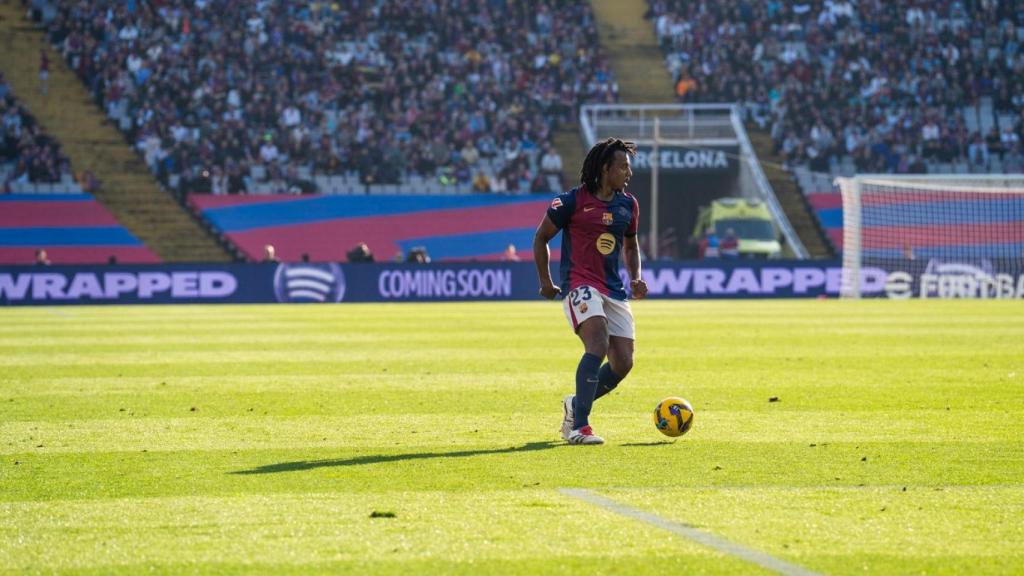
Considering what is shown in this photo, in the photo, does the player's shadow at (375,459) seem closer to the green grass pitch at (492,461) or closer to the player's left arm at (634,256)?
the green grass pitch at (492,461)

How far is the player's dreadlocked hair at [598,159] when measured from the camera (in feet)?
34.0

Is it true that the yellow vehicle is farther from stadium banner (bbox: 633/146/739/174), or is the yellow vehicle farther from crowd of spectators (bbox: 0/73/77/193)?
crowd of spectators (bbox: 0/73/77/193)

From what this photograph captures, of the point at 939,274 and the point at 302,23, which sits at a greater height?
the point at 302,23

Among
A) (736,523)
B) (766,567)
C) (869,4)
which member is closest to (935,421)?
(736,523)

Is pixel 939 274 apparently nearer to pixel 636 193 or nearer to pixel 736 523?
pixel 636 193

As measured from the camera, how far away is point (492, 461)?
9.31 metres

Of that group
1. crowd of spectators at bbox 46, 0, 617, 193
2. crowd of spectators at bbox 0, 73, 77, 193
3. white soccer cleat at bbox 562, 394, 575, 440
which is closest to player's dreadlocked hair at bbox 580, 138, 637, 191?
white soccer cleat at bbox 562, 394, 575, 440

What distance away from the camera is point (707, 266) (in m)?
42.4

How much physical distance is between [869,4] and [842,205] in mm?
10436

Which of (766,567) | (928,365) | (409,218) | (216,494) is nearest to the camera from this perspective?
(766,567)

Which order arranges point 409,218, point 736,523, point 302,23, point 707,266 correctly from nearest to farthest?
point 736,523, point 707,266, point 409,218, point 302,23

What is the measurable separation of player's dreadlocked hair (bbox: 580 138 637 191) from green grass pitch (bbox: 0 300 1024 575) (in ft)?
6.10

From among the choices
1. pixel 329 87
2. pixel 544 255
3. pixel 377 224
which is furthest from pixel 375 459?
pixel 329 87

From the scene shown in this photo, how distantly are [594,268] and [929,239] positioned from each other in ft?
120
